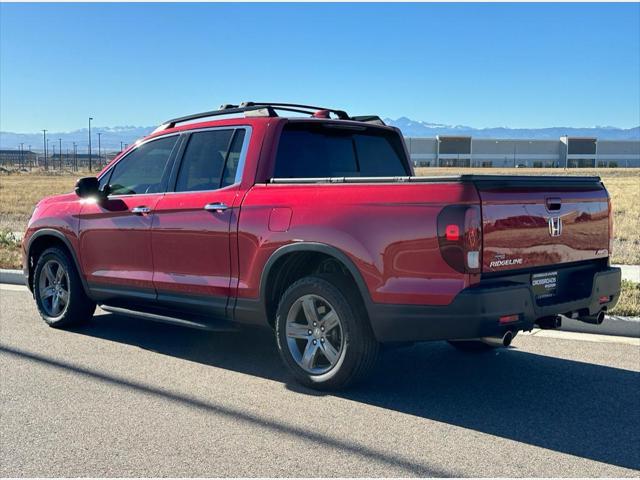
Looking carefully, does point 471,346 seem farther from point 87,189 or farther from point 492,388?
point 87,189

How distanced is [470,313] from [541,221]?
0.88 meters

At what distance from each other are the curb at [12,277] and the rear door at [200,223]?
5.24 meters

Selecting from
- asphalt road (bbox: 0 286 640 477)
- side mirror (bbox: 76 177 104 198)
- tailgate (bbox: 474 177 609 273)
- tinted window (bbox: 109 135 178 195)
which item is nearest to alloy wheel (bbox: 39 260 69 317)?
asphalt road (bbox: 0 286 640 477)

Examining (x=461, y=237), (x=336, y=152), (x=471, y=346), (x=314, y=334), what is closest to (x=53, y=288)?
(x=336, y=152)

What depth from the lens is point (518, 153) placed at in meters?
137

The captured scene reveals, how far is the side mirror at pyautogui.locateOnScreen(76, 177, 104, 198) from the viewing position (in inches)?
270

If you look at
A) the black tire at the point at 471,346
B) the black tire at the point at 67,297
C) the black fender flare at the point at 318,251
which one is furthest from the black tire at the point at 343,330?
the black tire at the point at 67,297

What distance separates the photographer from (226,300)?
580 centimetres

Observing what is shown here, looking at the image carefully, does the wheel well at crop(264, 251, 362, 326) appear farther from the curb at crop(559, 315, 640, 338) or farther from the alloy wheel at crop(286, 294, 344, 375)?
the curb at crop(559, 315, 640, 338)

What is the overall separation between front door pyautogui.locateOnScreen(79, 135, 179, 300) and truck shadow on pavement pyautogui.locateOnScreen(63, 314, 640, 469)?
637 mm

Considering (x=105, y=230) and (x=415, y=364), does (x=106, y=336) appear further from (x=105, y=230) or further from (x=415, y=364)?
(x=415, y=364)

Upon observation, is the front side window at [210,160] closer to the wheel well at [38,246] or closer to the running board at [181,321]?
the running board at [181,321]

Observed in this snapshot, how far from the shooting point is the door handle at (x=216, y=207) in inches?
227

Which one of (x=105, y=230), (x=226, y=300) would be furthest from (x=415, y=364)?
(x=105, y=230)
